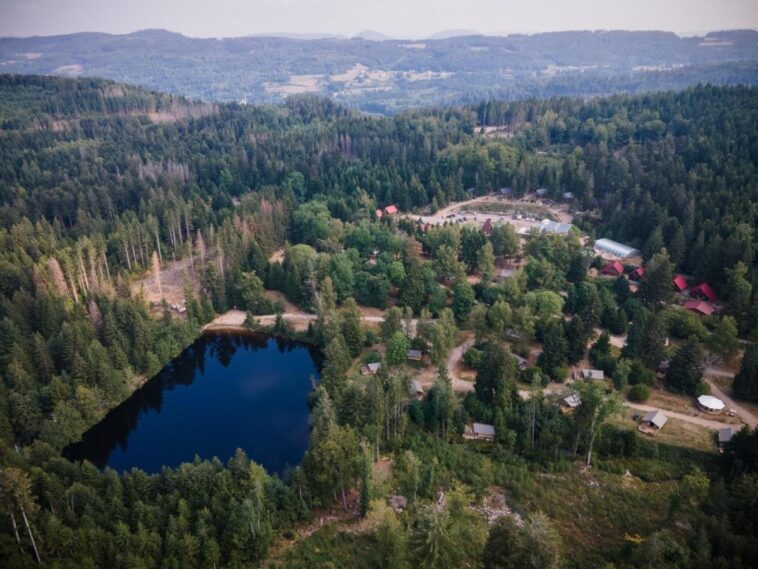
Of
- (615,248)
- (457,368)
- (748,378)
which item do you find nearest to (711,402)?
(748,378)

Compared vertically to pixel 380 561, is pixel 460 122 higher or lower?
higher

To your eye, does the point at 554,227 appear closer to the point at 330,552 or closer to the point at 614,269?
the point at 614,269

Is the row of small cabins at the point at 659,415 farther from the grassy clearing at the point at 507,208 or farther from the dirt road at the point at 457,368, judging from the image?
the grassy clearing at the point at 507,208

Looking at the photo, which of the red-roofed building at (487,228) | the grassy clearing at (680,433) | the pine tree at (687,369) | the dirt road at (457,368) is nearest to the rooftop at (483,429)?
the dirt road at (457,368)

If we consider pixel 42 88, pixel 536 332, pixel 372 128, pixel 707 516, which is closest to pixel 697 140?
pixel 536 332

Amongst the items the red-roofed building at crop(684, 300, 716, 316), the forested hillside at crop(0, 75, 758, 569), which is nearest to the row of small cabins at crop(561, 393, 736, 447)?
the forested hillside at crop(0, 75, 758, 569)

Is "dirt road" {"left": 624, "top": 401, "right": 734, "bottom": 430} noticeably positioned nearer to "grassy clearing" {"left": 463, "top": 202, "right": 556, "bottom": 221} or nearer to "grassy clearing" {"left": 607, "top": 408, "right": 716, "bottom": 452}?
"grassy clearing" {"left": 607, "top": 408, "right": 716, "bottom": 452}

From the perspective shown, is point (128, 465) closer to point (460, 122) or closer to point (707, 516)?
Answer: point (707, 516)
